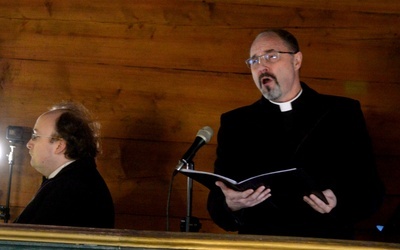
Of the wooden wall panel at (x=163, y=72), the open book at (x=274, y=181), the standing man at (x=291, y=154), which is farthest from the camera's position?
the wooden wall panel at (x=163, y=72)

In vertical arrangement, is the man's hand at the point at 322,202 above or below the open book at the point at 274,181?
below

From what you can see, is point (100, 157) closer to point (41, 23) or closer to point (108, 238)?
point (41, 23)

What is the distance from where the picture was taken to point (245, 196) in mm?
2357

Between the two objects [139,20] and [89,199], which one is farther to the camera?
[139,20]

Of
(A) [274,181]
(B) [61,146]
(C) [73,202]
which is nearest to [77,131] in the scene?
(B) [61,146]

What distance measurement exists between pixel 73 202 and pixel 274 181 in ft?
2.97

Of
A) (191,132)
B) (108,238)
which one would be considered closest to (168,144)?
(191,132)

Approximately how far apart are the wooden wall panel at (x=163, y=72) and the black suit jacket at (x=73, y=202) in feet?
1.72

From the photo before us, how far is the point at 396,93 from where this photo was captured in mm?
3426

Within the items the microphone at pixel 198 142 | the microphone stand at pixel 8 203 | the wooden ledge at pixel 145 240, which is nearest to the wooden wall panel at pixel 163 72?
the microphone stand at pixel 8 203

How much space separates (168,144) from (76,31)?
729 mm

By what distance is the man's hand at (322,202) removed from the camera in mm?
2350

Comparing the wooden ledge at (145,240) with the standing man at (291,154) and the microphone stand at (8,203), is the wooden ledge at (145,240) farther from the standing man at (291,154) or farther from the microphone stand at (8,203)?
the microphone stand at (8,203)

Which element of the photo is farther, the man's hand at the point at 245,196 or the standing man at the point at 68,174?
the standing man at the point at 68,174
